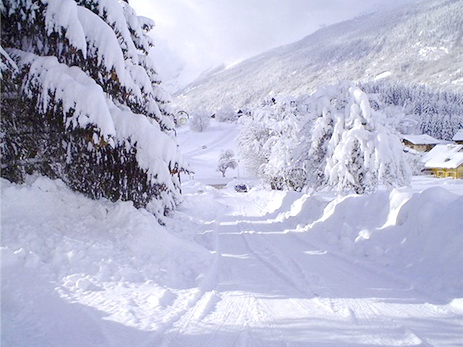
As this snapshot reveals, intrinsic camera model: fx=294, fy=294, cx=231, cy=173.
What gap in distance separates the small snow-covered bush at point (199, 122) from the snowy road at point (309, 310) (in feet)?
348

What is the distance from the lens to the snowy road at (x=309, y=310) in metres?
3.31

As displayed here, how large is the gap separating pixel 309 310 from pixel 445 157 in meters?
61.4

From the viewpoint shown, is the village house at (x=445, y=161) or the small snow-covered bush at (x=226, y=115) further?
the small snow-covered bush at (x=226, y=115)

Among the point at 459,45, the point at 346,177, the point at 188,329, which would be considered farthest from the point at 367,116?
the point at 459,45

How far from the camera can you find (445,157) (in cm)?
5262

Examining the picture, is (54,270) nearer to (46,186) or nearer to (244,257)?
(46,186)

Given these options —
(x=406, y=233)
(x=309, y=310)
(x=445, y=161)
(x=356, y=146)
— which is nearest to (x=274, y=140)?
(x=356, y=146)

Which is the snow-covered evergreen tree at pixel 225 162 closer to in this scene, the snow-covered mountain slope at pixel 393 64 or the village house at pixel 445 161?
the village house at pixel 445 161

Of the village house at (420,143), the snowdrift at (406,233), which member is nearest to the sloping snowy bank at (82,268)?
the snowdrift at (406,233)

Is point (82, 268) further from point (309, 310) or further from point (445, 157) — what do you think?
point (445, 157)

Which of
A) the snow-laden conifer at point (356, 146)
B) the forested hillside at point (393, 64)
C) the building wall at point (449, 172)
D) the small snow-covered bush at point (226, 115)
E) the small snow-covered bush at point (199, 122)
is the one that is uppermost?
the forested hillside at point (393, 64)

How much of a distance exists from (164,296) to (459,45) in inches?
8155

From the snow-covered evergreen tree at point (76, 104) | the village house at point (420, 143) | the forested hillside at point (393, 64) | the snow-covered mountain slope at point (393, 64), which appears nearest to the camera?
the snow-covered evergreen tree at point (76, 104)

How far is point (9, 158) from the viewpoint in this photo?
20.3 ft
